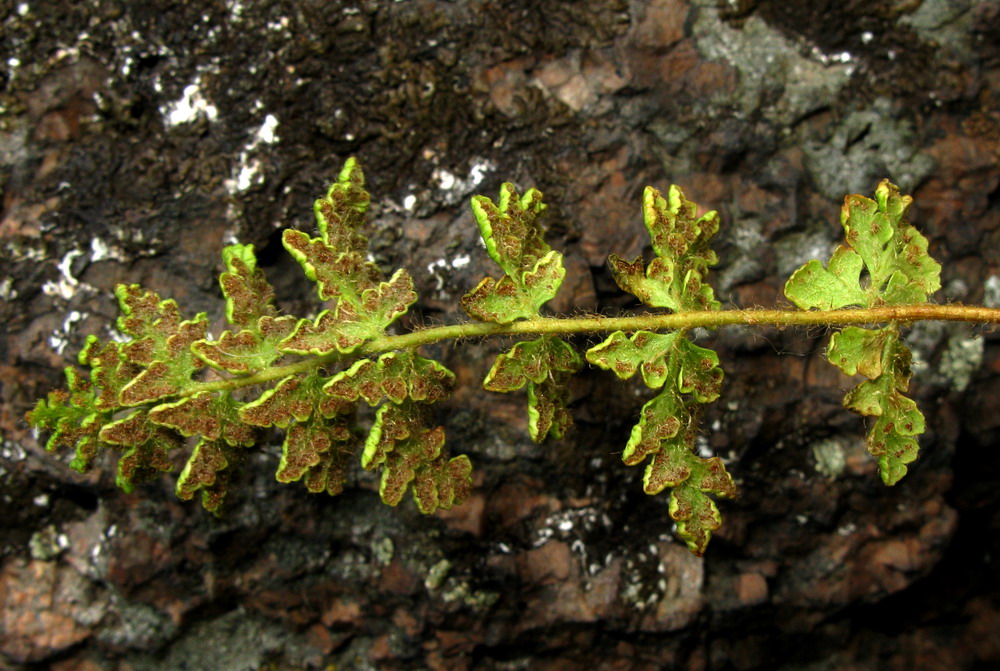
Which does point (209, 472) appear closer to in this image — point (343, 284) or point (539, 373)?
point (343, 284)

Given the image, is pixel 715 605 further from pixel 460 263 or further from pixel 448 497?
pixel 460 263

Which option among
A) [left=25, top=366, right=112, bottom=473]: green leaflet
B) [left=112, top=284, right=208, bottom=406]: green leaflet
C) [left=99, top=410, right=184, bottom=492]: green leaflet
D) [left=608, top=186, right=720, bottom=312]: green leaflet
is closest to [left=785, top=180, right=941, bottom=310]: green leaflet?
[left=608, top=186, right=720, bottom=312]: green leaflet

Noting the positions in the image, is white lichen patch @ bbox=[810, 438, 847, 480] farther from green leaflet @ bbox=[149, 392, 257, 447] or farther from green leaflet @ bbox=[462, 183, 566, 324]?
green leaflet @ bbox=[149, 392, 257, 447]

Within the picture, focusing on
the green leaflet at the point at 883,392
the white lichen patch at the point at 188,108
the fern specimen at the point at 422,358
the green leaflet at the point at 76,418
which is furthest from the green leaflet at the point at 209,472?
the green leaflet at the point at 883,392

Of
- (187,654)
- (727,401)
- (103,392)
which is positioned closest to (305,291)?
(103,392)

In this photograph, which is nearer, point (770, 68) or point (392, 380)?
point (392, 380)

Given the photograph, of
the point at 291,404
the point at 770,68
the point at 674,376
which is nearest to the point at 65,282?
the point at 291,404

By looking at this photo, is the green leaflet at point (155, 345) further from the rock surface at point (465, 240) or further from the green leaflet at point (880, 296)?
the green leaflet at point (880, 296)
